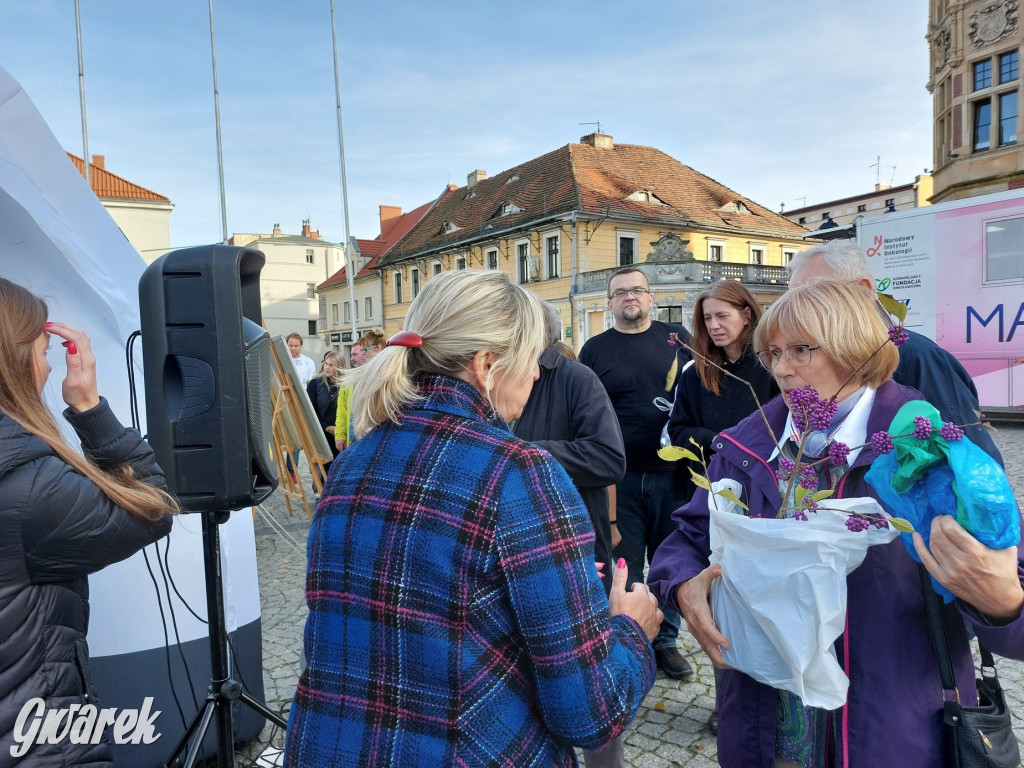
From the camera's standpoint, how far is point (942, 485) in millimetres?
1176

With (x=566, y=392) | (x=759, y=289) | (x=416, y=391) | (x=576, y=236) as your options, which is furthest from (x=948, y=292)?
(x=576, y=236)

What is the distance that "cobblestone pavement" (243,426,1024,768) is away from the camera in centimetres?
293

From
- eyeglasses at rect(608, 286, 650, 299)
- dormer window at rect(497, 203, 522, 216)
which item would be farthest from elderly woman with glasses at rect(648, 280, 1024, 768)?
dormer window at rect(497, 203, 522, 216)

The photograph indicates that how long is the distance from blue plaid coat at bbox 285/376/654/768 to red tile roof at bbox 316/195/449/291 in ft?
142

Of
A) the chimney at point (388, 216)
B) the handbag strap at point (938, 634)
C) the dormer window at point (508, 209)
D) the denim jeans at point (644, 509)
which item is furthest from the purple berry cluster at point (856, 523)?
the chimney at point (388, 216)

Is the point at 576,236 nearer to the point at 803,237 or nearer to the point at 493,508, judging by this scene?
the point at 803,237

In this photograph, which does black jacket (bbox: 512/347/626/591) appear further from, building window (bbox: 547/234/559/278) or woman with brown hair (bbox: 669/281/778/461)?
building window (bbox: 547/234/559/278)

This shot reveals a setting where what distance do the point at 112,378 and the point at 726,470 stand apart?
7.79 feet

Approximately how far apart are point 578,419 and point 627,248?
28.8 metres

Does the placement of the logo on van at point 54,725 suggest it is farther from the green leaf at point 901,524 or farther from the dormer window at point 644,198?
the dormer window at point 644,198

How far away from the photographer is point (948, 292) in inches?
454

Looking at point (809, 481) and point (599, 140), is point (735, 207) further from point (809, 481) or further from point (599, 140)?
point (809, 481)

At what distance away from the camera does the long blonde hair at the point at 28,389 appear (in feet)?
5.45

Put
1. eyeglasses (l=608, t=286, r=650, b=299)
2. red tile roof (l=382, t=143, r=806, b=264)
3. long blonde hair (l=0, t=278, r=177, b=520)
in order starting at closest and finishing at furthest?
long blonde hair (l=0, t=278, r=177, b=520)
eyeglasses (l=608, t=286, r=650, b=299)
red tile roof (l=382, t=143, r=806, b=264)
